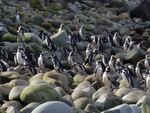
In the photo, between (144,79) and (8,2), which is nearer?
(144,79)

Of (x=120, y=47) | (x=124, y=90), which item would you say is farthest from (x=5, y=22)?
(x=124, y=90)

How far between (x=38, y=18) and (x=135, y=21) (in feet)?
39.5

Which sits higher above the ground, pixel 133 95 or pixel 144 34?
pixel 133 95

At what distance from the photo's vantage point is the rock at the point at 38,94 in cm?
1650

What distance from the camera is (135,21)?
49.8 metres

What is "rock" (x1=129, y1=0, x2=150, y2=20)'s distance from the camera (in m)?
49.5

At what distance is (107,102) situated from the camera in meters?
16.9

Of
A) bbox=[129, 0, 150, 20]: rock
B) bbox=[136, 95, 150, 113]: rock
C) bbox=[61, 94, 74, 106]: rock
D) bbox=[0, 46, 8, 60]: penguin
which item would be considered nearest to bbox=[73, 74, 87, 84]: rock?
bbox=[0, 46, 8, 60]: penguin

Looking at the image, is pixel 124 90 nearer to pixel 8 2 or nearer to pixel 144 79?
pixel 144 79

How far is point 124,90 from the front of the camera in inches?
789

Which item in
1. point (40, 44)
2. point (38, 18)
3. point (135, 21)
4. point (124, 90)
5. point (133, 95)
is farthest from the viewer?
point (135, 21)

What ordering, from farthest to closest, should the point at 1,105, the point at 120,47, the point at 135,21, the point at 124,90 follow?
the point at 135,21 < the point at 120,47 < the point at 124,90 < the point at 1,105

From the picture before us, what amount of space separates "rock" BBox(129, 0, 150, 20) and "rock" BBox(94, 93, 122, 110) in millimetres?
33067

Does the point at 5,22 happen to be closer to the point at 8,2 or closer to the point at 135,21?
the point at 8,2
